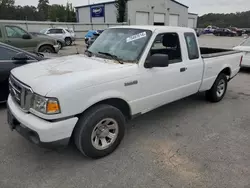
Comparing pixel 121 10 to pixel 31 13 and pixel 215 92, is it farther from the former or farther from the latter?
pixel 31 13

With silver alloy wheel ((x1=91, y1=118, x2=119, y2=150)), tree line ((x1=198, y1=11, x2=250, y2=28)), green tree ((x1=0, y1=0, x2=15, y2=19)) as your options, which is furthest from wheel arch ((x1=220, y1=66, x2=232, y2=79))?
tree line ((x1=198, y1=11, x2=250, y2=28))

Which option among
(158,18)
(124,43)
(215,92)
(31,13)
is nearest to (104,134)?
(124,43)

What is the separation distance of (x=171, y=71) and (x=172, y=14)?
41.5 m

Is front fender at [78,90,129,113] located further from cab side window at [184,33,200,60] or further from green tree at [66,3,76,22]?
green tree at [66,3,76,22]

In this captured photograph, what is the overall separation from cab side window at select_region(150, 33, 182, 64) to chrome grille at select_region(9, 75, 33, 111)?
2.14 meters

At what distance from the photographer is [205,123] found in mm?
4172

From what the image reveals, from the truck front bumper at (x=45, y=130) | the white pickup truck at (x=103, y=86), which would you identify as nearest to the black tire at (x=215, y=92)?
the white pickup truck at (x=103, y=86)

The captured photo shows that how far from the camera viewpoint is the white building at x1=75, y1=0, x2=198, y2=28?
117ft

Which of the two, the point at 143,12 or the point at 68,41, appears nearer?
the point at 68,41

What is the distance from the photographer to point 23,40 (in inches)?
366

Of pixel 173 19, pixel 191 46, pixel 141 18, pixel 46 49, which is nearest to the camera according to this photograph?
pixel 191 46

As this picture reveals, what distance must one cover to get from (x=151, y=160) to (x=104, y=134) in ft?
2.46

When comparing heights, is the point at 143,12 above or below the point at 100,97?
above

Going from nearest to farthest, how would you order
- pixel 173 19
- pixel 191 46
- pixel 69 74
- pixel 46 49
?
pixel 69 74 < pixel 191 46 < pixel 46 49 < pixel 173 19
